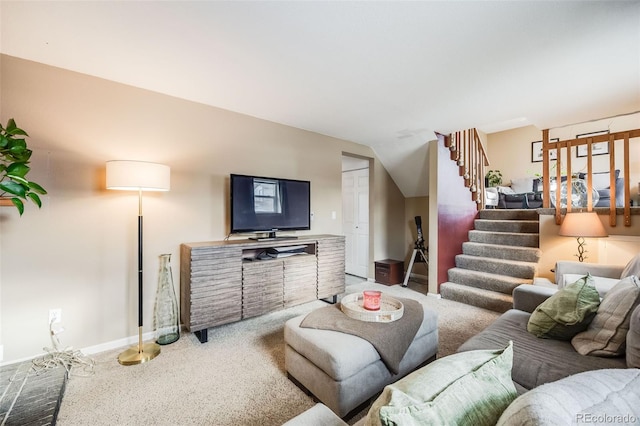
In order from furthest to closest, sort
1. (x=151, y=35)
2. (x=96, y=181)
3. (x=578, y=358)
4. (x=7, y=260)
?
1. (x=96, y=181)
2. (x=7, y=260)
3. (x=151, y=35)
4. (x=578, y=358)

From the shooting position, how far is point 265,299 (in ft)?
9.36

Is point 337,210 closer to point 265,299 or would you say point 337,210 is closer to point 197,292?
point 265,299

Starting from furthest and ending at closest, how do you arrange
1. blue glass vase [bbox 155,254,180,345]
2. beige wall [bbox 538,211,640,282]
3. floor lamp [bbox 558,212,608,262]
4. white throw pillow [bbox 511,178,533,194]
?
white throw pillow [bbox 511,178,533,194]
beige wall [bbox 538,211,640,282]
floor lamp [bbox 558,212,608,262]
blue glass vase [bbox 155,254,180,345]

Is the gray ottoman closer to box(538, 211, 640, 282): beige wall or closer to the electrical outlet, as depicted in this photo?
→ the electrical outlet

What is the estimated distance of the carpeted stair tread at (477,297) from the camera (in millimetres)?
3236

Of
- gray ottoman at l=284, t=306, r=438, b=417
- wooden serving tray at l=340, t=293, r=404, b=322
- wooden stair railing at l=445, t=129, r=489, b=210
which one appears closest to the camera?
gray ottoman at l=284, t=306, r=438, b=417

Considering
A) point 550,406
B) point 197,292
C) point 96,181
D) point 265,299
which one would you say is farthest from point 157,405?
point 550,406

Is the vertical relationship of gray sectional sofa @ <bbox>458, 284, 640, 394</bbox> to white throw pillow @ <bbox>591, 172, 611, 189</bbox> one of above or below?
below

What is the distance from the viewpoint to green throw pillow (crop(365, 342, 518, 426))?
0.57 meters

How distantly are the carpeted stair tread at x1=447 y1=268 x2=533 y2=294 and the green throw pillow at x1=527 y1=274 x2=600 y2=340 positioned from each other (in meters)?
1.91

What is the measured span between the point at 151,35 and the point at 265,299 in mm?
2398

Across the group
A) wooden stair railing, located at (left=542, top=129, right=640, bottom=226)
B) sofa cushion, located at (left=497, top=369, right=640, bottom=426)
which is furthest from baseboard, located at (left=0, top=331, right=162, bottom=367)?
wooden stair railing, located at (left=542, top=129, right=640, bottom=226)

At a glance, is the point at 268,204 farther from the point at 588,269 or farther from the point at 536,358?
the point at 588,269

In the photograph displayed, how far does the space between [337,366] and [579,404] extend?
1.15 m
